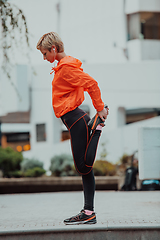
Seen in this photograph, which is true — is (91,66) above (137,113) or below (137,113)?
above

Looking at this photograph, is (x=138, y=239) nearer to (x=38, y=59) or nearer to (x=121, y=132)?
(x=121, y=132)

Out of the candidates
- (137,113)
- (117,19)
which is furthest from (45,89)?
(137,113)

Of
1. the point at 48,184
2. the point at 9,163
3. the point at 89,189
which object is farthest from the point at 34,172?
the point at 89,189

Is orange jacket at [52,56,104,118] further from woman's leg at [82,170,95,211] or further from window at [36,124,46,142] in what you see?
window at [36,124,46,142]

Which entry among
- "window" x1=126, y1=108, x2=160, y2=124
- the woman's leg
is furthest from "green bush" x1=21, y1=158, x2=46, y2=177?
"window" x1=126, y1=108, x2=160, y2=124

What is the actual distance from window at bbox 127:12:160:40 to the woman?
1408cm

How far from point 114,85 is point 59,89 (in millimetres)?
11597

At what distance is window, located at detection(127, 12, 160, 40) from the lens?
16969 millimetres

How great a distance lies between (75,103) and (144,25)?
14.6m

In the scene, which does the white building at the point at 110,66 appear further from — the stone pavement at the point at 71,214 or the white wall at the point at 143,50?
the stone pavement at the point at 71,214

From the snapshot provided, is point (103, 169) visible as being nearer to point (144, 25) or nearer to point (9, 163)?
point (9, 163)

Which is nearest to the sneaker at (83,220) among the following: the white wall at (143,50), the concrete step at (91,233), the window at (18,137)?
the concrete step at (91,233)

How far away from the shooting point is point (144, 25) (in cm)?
1714

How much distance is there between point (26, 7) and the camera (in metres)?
18.0
